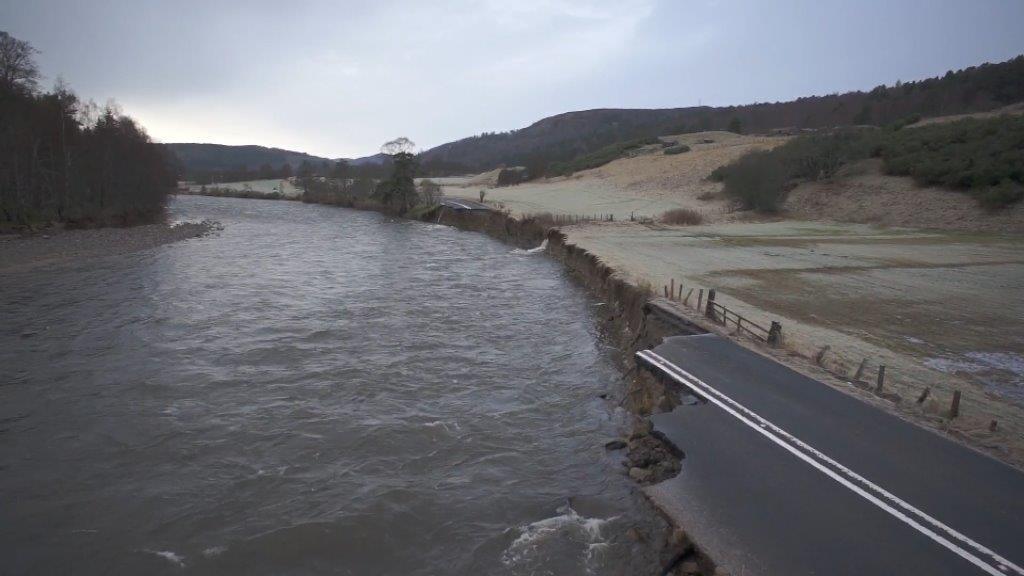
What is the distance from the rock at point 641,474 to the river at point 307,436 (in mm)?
215

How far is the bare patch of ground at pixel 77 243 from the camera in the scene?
29578 mm

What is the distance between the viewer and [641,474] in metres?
9.51

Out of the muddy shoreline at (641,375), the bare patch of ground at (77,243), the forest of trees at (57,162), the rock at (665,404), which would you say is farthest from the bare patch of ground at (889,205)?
the forest of trees at (57,162)

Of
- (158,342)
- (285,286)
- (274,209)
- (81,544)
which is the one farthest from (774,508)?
(274,209)

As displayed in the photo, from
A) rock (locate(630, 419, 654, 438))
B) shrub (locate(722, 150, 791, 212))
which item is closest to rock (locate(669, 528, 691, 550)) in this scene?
rock (locate(630, 419, 654, 438))

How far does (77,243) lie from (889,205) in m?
58.1

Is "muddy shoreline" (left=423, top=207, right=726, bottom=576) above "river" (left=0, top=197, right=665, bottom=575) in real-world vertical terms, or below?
above

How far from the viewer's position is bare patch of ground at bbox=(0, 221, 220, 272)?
97.0 ft

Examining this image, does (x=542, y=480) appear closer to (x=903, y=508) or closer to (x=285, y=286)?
(x=903, y=508)

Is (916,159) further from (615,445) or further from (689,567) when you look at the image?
(689,567)

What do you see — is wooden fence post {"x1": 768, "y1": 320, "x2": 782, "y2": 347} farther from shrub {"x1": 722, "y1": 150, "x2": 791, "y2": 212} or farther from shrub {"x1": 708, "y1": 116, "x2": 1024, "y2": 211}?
shrub {"x1": 722, "y1": 150, "x2": 791, "y2": 212}

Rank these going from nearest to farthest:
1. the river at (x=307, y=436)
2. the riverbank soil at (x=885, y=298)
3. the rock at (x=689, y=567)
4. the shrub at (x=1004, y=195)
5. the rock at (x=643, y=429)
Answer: the rock at (x=689, y=567) < the river at (x=307, y=436) < the rock at (x=643, y=429) < the riverbank soil at (x=885, y=298) < the shrub at (x=1004, y=195)

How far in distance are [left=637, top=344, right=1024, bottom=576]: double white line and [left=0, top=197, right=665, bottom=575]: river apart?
2249 millimetres

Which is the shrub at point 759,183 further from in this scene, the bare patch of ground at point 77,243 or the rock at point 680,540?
the rock at point 680,540
